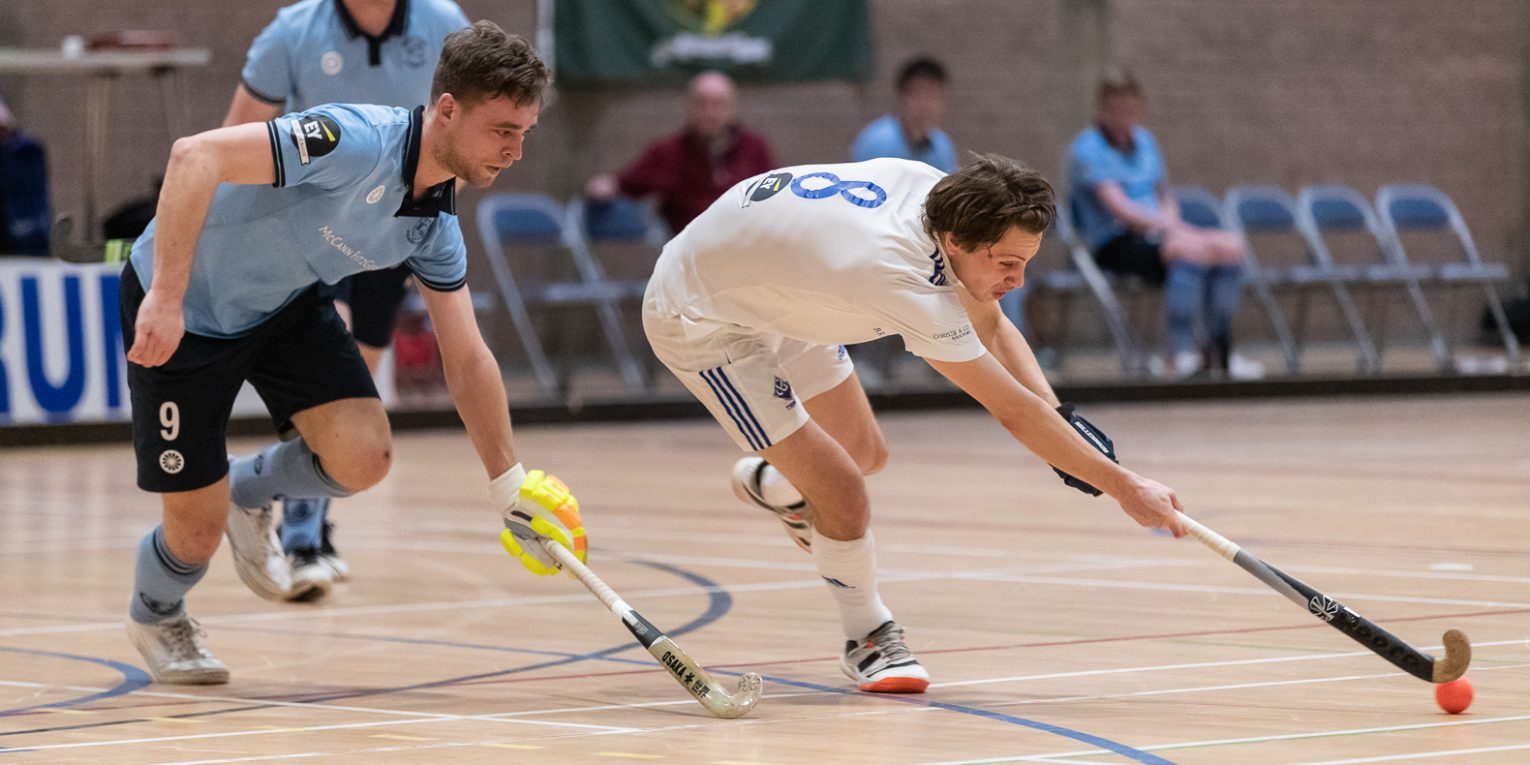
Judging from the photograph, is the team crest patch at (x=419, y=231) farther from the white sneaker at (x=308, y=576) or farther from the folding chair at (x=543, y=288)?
the folding chair at (x=543, y=288)

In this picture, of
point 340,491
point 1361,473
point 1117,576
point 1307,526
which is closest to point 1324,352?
point 1361,473

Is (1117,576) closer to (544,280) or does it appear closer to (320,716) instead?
(320,716)

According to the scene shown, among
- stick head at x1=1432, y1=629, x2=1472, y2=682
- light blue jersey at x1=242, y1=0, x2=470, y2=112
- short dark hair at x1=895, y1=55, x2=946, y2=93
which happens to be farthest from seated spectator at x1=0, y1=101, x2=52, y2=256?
stick head at x1=1432, y1=629, x2=1472, y2=682

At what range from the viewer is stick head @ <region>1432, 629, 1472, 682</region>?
12.1 feet

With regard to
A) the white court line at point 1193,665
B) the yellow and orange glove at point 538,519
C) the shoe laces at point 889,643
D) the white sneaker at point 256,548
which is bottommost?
the white sneaker at point 256,548

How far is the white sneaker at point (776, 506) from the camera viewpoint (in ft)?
15.3

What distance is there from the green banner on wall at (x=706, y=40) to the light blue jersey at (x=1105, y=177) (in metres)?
2.45

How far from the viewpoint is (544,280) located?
13.2m

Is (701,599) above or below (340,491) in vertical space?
below

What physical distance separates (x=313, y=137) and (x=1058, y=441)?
1.48 metres

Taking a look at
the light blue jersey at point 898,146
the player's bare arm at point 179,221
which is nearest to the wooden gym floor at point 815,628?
the player's bare arm at point 179,221

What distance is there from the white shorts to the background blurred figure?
1439 millimetres

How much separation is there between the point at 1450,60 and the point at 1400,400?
432 cm

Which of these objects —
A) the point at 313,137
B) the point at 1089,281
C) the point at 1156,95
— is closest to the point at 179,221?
the point at 313,137
